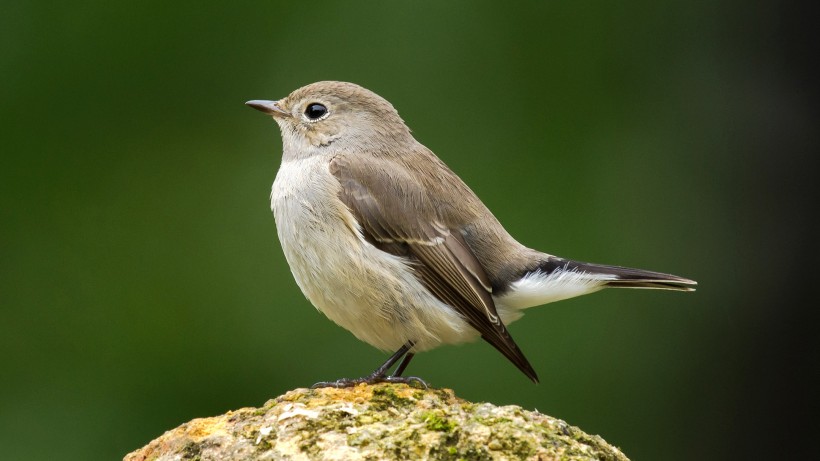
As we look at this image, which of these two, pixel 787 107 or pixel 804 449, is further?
pixel 787 107

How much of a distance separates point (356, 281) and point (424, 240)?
1.34ft

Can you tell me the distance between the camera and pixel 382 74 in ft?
25.7

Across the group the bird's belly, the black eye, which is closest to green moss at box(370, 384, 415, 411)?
the bird's belly

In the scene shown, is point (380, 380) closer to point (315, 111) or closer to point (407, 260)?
point (407, 260)

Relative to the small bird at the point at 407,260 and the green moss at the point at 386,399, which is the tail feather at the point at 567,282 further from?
the green moss at the point at 386,399

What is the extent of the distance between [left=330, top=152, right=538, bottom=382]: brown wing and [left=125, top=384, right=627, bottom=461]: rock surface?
1035 millimetres

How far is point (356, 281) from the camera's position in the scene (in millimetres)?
5008

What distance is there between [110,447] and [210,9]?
3210 millimetres

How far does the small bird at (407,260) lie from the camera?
504cm

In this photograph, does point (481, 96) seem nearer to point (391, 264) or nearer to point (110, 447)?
point (391, 264)

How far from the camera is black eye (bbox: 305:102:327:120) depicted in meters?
5.91

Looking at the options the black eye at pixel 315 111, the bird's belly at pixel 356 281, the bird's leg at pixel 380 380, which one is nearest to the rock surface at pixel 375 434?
the bird's leg at pixel 380 380

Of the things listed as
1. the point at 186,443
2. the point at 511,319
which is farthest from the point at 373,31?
the point at 186,443

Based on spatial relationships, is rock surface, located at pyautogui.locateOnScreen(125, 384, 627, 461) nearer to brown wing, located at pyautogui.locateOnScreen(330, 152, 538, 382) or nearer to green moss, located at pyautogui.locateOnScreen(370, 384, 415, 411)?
green moss, located at pyautogui.locateOnScreen(370, 384, 415, 411)
